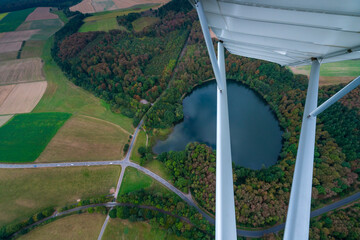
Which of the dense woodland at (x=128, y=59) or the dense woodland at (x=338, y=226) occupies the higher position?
the dense woodland at (x=128, y=59)

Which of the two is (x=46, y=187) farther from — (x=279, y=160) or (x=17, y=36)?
(x=17, y=36)

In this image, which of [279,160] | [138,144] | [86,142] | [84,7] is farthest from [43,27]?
[279,160]

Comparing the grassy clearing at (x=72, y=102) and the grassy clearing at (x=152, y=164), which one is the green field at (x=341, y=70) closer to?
the grassy clearing at (x=152, y=164)

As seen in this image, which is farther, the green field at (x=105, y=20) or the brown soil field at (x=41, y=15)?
the brown soil field at (x=41, y=15)

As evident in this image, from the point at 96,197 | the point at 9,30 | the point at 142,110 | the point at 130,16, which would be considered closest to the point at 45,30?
the point at 9,30

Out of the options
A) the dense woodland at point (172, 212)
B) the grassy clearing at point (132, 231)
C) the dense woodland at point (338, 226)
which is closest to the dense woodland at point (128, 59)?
the dense woodland at point (172, 212)

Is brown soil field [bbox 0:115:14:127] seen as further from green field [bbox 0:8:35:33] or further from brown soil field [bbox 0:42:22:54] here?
green field [bbox 0:8:35:33]

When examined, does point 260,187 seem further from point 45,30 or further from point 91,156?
point 45,30
